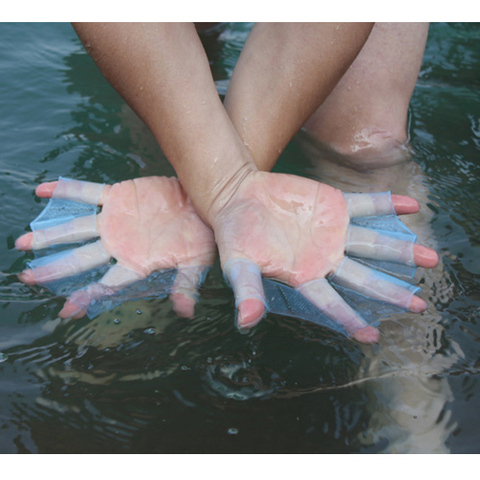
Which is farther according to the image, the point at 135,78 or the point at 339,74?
the point at 339,74

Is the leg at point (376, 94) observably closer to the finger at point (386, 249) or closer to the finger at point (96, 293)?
the finger at point (386, 249)

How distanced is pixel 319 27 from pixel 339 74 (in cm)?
18

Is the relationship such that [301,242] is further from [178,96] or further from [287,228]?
[178,96]

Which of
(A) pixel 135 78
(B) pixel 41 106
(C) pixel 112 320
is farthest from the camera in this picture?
(B) pixel 41 106

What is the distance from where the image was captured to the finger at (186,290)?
1.46m

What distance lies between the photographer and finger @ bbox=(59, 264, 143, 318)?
1.41 meters

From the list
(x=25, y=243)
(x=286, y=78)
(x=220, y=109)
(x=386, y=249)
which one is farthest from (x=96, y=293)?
(x=286, y=78)

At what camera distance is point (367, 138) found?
6.82ft

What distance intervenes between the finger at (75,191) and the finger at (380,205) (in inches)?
30.2

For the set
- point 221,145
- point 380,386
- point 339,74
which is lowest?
point 380,386

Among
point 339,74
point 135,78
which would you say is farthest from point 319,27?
point 135,78

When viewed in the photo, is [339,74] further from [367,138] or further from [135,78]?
[135,78]

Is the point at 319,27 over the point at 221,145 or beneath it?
over

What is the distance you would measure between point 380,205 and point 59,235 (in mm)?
958
